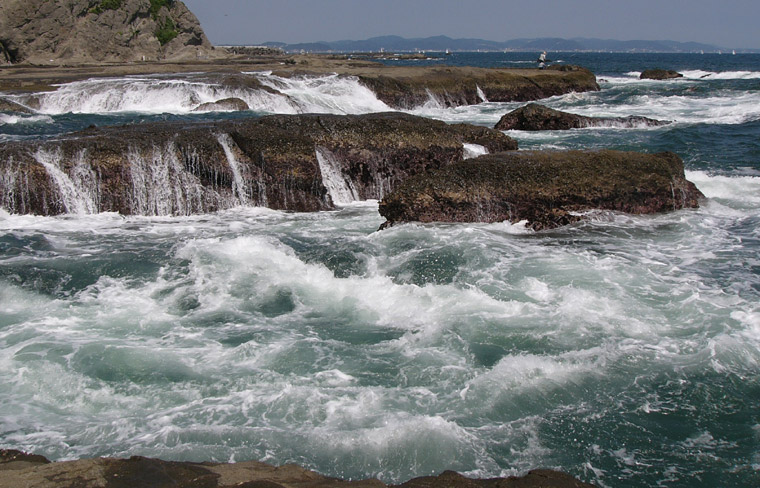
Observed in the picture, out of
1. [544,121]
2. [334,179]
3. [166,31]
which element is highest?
[166,31]

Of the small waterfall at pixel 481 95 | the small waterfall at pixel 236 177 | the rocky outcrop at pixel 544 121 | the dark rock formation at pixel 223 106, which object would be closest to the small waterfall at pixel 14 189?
the small waterfall at pixel 236 177

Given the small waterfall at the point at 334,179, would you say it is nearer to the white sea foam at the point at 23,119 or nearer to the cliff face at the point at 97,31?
the white sea foam at the point at 23,119

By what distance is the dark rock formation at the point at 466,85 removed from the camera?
3112cm

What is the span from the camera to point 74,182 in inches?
464

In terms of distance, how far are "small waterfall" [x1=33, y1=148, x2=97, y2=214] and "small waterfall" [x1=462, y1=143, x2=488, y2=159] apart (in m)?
7.99

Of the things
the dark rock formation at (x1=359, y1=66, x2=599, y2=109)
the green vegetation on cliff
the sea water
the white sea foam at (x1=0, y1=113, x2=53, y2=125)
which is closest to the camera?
the sea water

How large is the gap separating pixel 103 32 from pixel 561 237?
54.9 metres

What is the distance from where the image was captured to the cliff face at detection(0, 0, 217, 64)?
48125mm

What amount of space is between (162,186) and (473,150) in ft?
22.9

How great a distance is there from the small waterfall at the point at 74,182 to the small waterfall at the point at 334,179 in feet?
15.1

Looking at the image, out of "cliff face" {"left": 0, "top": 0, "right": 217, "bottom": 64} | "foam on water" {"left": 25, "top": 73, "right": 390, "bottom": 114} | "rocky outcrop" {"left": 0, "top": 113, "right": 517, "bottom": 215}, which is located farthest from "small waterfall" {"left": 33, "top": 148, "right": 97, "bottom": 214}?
"cliff face" {"left": 0, "top": 0, "right": 217, "bottom": 64}

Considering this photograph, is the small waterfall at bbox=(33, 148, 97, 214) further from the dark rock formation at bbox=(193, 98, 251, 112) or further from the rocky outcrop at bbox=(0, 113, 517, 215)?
the dark rock formation at bbox=(193, 98, 251, 112)

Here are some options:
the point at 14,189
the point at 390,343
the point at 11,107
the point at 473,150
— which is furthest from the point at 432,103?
the point at 390,343

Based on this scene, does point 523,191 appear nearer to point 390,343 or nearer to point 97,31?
point 390,343
